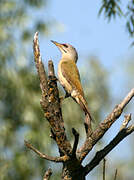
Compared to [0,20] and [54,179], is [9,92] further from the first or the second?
[54,179]

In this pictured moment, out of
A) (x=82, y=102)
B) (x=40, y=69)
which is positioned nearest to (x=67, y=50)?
(x=82, y=102)

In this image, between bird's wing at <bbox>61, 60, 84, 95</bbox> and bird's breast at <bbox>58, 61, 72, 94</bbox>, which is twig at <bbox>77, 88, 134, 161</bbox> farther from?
bird's breast at <bbox>58, 61, 72, 94</bbox>

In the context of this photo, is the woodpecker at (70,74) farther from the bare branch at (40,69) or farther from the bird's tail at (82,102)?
the bare branch at (40,69)

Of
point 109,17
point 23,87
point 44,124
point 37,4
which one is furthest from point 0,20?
point 109,17

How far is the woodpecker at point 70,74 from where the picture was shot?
22.4 feet

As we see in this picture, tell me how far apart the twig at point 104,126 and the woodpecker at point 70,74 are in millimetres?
1811

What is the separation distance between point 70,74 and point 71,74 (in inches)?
1.7

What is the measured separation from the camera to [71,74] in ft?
24.5

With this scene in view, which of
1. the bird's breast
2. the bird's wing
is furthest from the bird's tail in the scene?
the bird's breast

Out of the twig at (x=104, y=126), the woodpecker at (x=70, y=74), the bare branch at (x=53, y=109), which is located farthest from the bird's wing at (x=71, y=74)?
the twig at (x=104, y=126)

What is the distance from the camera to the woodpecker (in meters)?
6.82

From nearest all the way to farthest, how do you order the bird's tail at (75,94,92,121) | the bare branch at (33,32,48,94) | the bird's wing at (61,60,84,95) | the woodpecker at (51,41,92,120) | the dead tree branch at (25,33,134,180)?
the dead tree branch at (25,33,134,180) → the bare branch at (33,32,48,94) → the bird's tail at (75,94,92,121) → the woodpecker at (51,41,92,120) → the bird's wing at (61,60,84,95)

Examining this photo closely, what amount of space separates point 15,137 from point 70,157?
8377mm

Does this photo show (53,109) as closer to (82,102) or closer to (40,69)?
(40,69)
